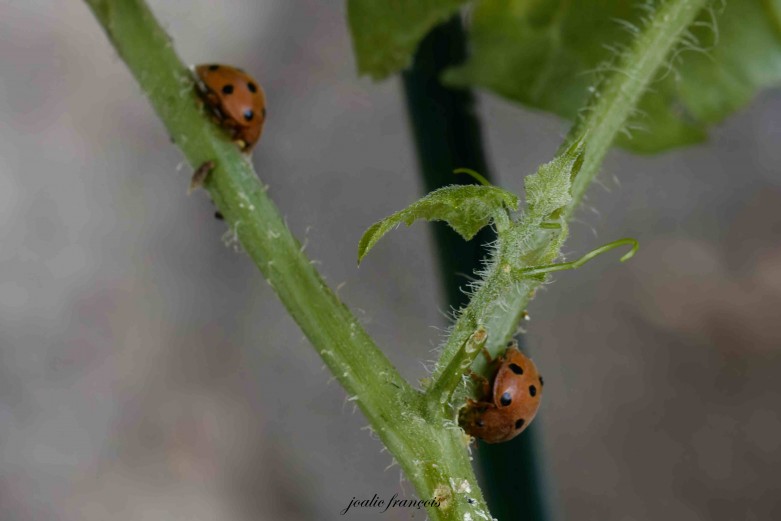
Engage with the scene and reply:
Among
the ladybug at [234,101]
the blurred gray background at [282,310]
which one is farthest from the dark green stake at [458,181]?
the blurred gray background at [282,310]

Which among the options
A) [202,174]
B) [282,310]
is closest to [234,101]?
[202,174]

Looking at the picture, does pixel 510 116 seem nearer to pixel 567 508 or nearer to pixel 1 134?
pixel 567 508

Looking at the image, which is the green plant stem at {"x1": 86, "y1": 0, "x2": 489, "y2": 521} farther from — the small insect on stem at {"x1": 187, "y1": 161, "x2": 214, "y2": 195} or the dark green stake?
the dark green stake

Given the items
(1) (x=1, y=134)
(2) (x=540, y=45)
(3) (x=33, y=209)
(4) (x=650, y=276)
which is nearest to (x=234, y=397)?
(3) (x=33, y=209)

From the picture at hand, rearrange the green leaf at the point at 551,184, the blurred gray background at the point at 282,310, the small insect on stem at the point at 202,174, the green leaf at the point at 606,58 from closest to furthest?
the green leaf at the point at 551,184 < the small insect on stem at the point at 202,174 < the green leaf at the point at 606,58 < the blurred gray background at the point at 282,310

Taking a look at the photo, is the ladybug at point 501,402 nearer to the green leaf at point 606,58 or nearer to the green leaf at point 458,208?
the green leaf at point 458,208

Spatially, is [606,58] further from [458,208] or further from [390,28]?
[458,208]
